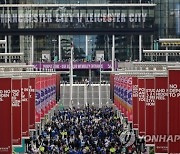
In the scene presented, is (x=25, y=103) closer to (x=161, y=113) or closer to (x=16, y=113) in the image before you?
(x=16, y=113)

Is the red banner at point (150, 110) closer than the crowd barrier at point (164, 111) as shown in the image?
No

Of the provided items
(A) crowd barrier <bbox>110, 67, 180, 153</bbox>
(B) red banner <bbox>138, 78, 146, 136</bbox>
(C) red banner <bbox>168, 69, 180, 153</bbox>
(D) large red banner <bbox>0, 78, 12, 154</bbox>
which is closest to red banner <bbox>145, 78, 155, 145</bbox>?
(A) crowd barrier <bbox>110, 67, 180, 153</bbox>

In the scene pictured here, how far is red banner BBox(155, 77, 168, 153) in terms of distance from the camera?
1728 centimetres

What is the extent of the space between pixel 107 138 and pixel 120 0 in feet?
214

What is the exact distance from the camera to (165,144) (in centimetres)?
1761

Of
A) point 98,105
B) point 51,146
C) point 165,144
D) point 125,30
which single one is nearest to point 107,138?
point 51,146

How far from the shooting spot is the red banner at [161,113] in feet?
56.7

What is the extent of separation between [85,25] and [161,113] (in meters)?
78.1

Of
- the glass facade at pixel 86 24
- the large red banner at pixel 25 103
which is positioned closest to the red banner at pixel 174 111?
the large red banner at pixel 25 103

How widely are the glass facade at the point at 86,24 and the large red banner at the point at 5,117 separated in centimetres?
7693

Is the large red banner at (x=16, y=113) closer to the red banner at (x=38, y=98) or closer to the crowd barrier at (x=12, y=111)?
the crowd barrier at (x=12, y=111)

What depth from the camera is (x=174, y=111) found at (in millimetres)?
15531

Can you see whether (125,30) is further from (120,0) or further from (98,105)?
(98,105)

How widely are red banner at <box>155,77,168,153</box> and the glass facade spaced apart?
251 ft
